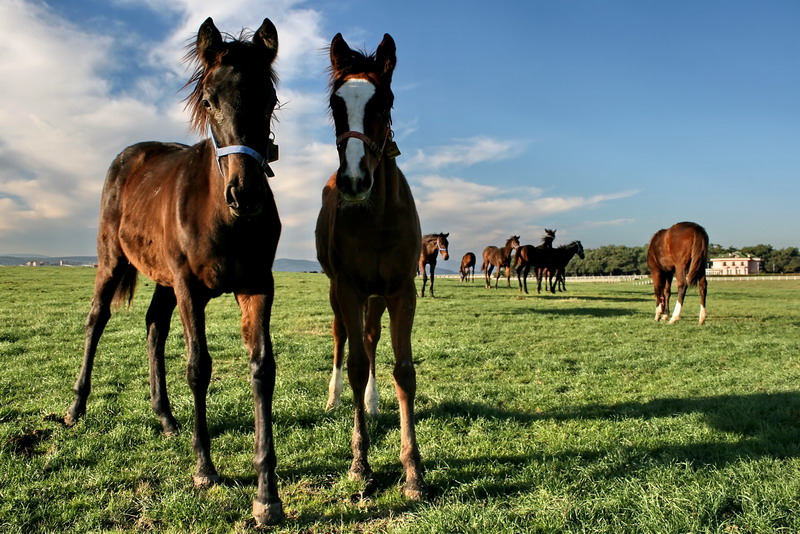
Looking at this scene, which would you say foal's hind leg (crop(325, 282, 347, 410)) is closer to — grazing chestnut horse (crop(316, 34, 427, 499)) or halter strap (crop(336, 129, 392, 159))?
grazing chestnut horse (crop(316, 34, 427, 499))

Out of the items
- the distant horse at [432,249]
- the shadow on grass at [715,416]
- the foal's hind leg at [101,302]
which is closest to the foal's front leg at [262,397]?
the shadow on grass at [715,416]

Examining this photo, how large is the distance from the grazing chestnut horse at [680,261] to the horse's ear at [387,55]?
11.7 meters

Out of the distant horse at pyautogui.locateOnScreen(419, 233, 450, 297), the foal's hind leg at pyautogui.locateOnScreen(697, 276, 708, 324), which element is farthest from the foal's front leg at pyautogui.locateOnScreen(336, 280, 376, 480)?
the distant horse at pyautogui.locateOnScreen(419, 233, 450, 297)

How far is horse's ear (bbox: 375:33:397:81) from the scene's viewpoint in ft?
11.4

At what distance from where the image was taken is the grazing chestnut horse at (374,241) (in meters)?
3.23

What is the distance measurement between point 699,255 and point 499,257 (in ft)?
55.2

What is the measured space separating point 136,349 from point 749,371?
9.34 metres

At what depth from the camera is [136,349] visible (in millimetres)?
7930

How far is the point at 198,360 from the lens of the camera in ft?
10.8

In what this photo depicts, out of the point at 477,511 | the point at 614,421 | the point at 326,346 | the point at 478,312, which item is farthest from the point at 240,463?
the point at 478,312

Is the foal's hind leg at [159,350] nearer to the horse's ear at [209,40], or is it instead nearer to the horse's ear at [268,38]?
the horse's ear at [209,40]

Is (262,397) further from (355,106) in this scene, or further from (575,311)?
(575,311)

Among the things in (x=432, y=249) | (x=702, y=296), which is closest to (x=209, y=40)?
(x=702, y=296)

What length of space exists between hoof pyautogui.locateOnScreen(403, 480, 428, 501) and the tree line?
3906 inches
